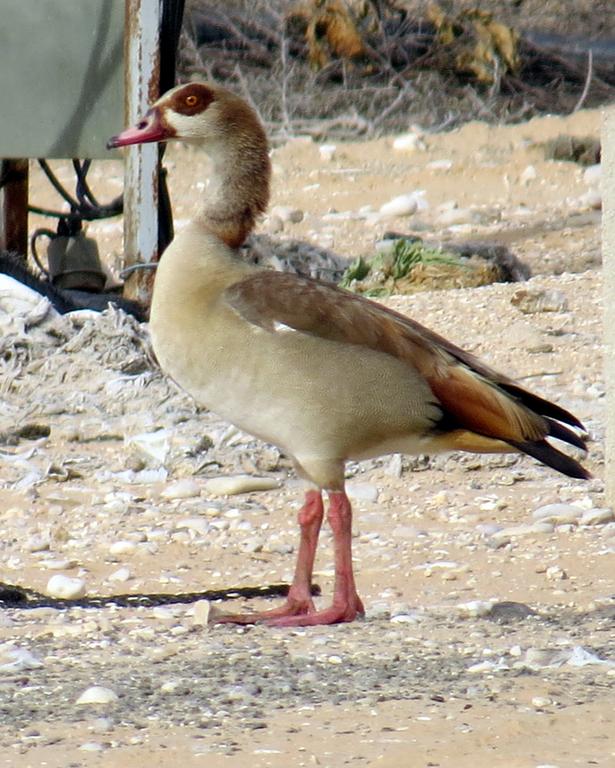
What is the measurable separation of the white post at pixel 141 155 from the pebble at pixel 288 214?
4.30 metres

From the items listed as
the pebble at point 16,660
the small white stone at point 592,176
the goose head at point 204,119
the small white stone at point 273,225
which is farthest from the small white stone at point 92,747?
the small white stone at point 592,176

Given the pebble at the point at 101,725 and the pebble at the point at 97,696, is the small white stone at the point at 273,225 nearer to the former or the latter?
the pebble at the point at 97,696

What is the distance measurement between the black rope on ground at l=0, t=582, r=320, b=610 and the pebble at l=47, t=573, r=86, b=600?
3cm

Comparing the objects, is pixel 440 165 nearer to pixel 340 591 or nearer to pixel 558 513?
pixel 558 513

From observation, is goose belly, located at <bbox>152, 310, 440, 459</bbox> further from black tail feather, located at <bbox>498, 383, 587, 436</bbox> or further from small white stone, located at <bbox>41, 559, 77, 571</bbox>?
small white stone, located at <bbox>41, 559, 77, 571</bbox>

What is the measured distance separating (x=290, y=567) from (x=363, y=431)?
114 cm

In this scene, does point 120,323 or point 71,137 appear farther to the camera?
point 71,137

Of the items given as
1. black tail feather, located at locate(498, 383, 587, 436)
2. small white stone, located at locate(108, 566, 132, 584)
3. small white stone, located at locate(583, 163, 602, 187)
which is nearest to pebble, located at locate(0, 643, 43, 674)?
small white stone, located at locate(108, 566, 132, 584)

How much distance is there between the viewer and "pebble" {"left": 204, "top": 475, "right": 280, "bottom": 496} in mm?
6848

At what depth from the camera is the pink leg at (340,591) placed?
16.1ft

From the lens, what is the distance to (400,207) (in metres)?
13.8

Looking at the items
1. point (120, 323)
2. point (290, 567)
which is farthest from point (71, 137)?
point (290, 567)

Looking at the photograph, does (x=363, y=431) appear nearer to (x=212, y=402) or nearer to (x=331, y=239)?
Result: (x=212, y=402)

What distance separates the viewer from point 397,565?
588 cm
